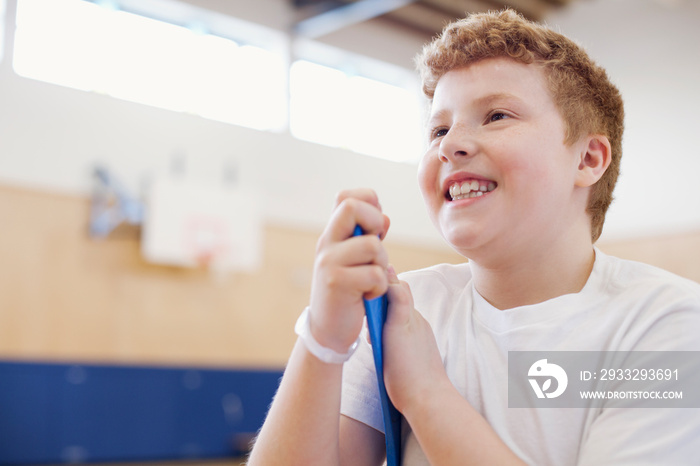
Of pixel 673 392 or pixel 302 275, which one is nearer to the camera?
pixel 673 392

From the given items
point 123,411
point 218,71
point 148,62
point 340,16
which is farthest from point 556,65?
point 340,16

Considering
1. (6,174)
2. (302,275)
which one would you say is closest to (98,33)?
(6,174)

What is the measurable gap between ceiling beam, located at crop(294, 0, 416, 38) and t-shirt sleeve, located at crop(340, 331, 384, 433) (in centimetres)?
578

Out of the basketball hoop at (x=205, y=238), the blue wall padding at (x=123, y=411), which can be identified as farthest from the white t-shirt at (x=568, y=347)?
the basketball hoop at (x=205, y=238)

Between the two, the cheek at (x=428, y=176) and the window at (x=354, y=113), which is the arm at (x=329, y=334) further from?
the window at (x=354, y=113)

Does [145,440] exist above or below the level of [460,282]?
below

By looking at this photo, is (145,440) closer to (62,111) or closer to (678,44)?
(62,111)

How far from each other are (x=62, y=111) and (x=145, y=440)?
2.53 meters

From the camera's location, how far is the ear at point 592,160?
118 centimetres

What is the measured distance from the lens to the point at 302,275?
21.0 feet

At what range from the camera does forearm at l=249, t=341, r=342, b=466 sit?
93 cm

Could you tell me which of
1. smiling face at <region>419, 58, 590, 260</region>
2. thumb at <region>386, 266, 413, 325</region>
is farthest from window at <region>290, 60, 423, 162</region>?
thumb at <region>386, 266, 413, 325</region>

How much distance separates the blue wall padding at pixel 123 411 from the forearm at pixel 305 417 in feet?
14.0

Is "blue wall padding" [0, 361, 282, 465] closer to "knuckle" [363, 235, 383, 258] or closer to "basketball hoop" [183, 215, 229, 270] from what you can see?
"basketball hoop" [183, 215, 229, 270]
